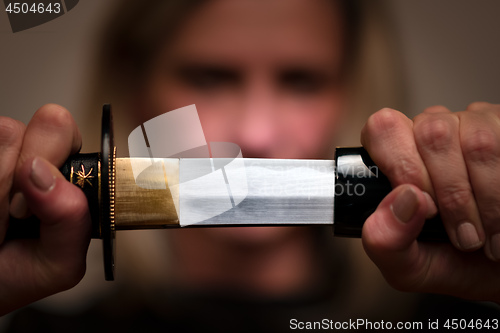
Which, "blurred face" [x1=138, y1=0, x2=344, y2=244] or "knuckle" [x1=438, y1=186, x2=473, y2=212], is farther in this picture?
"blurred face" [x1=138, y1=0, x2=344, y2=244]

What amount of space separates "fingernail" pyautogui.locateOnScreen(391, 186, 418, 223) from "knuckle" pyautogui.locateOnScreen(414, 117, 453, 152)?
0.04m

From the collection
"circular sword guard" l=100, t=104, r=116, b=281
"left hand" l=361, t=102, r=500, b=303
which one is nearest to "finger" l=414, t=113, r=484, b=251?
"left hand" l=361, t=102, r=500, b=303

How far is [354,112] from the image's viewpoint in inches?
30.3

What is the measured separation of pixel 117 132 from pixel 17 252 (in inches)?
17.5

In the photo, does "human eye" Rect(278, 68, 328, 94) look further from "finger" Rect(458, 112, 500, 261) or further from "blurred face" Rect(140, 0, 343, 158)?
"finger" Rect(458, 112, 500, 261)

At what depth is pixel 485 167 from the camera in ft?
0.96

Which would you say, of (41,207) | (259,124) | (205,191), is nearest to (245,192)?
(205,191)

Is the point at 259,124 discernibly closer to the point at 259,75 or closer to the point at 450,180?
the point at 259,75

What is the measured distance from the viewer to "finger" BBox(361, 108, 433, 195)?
0.29m

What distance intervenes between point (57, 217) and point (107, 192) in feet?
0.16

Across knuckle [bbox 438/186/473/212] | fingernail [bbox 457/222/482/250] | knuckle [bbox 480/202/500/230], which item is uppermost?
knuckle [bbox 438/186/473/212]

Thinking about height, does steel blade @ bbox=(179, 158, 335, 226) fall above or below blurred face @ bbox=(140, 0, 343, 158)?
below

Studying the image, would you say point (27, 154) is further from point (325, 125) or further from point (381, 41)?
point (381, 41)

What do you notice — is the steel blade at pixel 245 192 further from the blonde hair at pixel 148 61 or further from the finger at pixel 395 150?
the blonde hair at pixel 148 61
